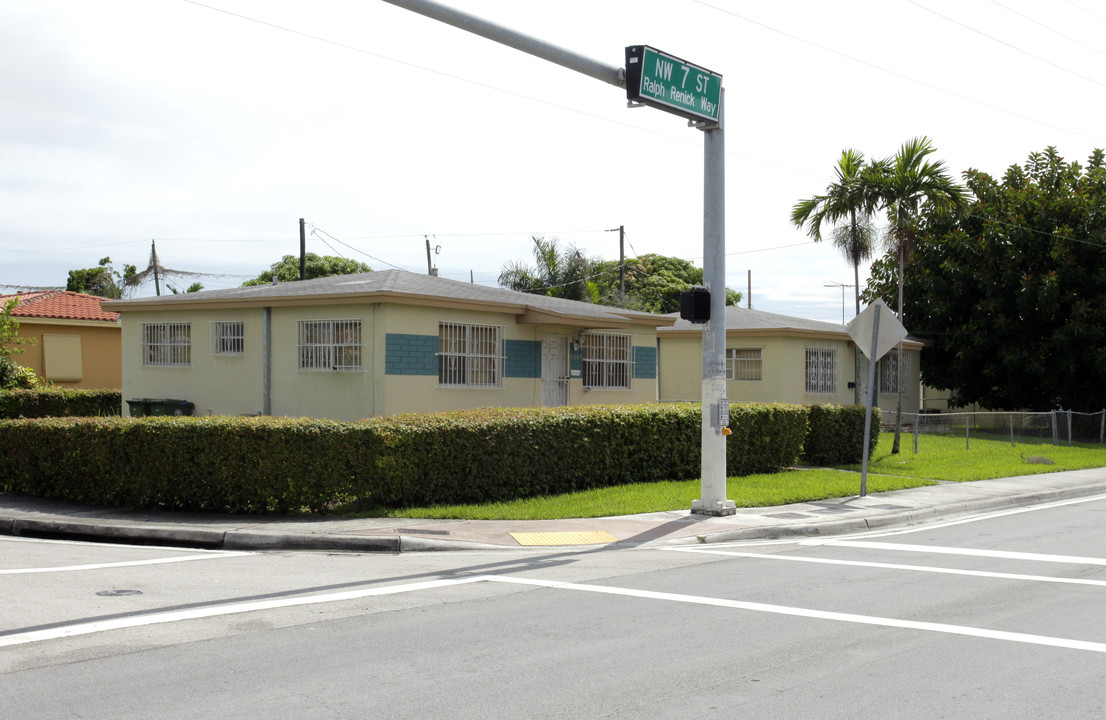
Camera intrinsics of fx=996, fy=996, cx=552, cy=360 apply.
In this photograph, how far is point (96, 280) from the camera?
59.8 metres

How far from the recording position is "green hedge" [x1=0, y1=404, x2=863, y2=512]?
12.8m

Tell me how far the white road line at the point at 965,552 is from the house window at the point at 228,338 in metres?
14.0

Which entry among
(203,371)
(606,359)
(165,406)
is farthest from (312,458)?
(606,359)

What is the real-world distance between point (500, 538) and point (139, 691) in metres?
6.03

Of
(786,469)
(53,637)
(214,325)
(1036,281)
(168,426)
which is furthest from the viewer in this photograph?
(1036,281)

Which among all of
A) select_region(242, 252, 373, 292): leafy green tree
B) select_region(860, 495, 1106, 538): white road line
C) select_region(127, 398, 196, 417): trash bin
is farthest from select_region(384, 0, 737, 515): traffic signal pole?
select_region(242, 252, 373, 292): leafy green tree

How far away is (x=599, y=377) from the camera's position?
23.4 metres

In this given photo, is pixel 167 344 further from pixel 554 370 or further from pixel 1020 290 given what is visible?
pixel 1020 290

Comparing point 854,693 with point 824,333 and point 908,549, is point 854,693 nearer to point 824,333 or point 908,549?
point 908,549

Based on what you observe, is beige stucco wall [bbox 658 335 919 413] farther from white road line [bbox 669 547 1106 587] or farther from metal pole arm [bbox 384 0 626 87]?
metal pole arm [bbox 384 0 626 87]

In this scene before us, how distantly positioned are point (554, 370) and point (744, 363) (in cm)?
924

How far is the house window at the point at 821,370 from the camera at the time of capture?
29.5 meters

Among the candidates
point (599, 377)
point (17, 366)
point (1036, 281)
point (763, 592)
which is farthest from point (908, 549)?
point (17, 366)

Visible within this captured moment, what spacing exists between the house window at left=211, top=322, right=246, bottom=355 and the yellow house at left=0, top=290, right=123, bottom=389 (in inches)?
408
